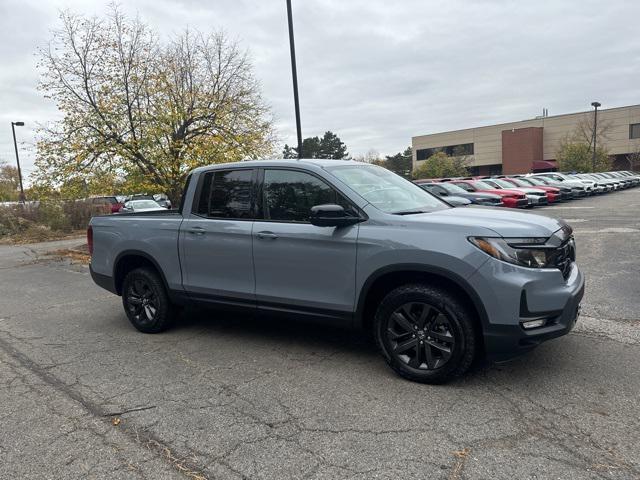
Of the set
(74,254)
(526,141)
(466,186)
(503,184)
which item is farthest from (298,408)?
(526,141)

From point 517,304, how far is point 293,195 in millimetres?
2118

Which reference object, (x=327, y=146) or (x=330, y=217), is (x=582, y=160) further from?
(x=330, y=217)

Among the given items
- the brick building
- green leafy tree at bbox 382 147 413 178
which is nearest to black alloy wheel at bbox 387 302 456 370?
the brick building

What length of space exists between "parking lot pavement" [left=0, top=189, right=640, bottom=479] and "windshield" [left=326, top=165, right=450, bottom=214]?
1388 mm

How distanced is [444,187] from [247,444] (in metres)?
17.6

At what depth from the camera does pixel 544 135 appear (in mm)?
69938

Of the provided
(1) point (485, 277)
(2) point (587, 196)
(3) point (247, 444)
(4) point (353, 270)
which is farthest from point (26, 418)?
(2) point (587, 196)

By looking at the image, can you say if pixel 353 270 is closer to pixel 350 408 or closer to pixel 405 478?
pixel 350 408

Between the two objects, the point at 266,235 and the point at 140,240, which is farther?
the point at 140,240

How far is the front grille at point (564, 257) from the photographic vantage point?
3.65 m

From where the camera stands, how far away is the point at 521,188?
24.1m

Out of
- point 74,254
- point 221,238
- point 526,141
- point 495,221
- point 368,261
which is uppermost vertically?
point 526,141

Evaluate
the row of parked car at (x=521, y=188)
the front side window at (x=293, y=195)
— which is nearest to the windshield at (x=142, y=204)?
the row of parked car at (x=521, y=188)

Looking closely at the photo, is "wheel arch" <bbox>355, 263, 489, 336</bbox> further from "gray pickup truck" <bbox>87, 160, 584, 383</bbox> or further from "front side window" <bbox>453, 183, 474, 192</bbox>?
"front side window" <bbox>453, 183, 474, 192</bbox>
